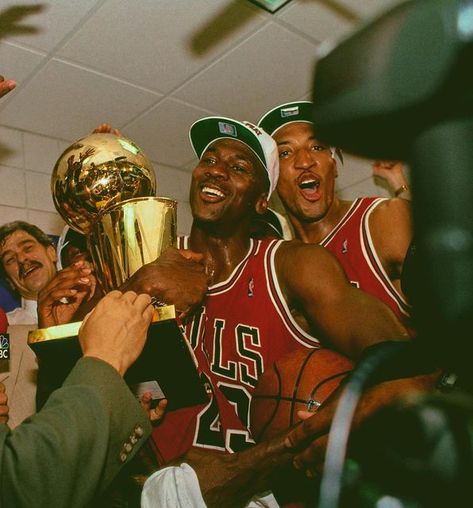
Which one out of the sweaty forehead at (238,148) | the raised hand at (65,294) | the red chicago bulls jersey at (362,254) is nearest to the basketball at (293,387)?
the red chicago bulls jersey at (362,254)

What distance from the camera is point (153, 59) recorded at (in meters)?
2.88

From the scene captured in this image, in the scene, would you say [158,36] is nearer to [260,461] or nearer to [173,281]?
[173,281]

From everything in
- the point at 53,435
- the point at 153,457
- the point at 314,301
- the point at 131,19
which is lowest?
the point at 153,457

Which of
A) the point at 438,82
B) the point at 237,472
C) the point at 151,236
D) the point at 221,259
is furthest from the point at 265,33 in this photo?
the point at 438,82

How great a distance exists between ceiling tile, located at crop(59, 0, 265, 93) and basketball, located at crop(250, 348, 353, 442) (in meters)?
1.88

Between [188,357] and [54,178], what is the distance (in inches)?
27.7

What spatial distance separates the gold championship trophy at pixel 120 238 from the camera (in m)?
1.11

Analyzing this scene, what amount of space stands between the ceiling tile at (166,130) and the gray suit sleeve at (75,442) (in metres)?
2.71

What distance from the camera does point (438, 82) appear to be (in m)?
0.31

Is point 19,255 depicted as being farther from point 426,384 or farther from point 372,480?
point 372,480

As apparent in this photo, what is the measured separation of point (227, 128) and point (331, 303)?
76 centimetres

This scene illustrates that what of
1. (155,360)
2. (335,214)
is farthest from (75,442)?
(335,214)

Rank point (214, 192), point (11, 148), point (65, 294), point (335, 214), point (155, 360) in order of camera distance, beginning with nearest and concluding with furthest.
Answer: point (155, 360), point (65, 294), point (214, 192), point (335, 214), point (11, 148)

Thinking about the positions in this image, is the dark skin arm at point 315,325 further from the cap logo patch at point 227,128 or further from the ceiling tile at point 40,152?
the ceiling tile at point 40,152
